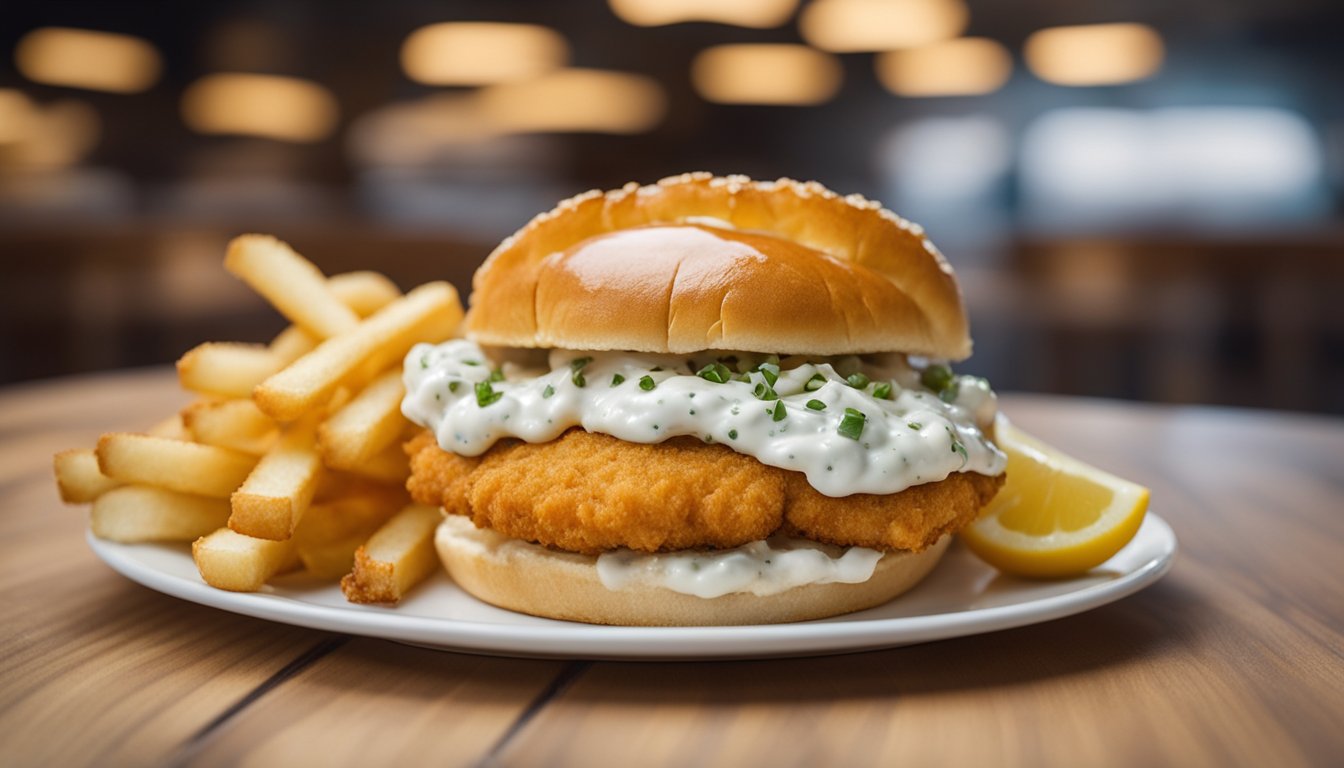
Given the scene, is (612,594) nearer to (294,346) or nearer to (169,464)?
(169,464)

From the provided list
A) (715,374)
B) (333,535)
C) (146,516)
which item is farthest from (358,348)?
(715,374)

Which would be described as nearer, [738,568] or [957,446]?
[738,568]

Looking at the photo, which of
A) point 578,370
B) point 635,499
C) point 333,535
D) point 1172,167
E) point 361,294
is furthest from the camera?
point 1172,167

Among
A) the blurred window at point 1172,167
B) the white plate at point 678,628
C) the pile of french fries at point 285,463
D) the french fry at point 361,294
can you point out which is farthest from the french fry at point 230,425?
the blurred window at point 1172,167

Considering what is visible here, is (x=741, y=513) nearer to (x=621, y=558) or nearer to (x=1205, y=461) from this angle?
(x=621, y=558)

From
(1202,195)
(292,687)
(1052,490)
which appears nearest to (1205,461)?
(1052,490)

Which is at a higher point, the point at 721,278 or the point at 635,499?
the point at 721,278

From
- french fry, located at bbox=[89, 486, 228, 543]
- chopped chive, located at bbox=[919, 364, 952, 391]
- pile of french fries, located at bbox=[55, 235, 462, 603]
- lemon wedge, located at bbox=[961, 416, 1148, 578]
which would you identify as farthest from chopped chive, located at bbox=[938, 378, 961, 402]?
french fry, located at bbox=[89, 486, 228, 543]
